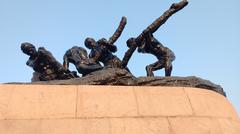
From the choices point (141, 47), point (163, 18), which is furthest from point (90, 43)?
point (163, 18)

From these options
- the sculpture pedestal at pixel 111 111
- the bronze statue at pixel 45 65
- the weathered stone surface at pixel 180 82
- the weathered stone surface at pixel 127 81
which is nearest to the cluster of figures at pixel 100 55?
the bronze statue at pixel 45 65

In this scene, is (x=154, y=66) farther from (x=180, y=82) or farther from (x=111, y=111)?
(x=111, y=111)

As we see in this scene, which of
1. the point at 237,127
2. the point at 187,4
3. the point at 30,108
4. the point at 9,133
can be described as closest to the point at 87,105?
the point at 30,108

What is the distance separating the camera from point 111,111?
240 inches

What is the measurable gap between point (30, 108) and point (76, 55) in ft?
10.5

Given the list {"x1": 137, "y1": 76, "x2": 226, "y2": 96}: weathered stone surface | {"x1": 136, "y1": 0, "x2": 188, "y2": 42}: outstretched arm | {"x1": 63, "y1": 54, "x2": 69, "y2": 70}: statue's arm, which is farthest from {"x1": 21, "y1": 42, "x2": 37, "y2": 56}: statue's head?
{"x1": 137, "y1": 76, "x2": 226, "y2": 96}: weathered stone surface

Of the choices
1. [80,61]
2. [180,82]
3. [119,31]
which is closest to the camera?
[180,82]

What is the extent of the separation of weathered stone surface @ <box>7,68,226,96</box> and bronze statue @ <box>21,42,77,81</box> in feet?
4.95

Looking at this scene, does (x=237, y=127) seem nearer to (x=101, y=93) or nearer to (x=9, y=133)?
(x=101, y=93)

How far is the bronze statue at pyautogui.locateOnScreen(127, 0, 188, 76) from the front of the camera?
9055 millimetres

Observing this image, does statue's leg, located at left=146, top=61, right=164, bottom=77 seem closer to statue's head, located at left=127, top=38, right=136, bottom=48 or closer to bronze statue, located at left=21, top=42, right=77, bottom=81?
statue's head, located at left=127, top=38, right=136, bottom=48

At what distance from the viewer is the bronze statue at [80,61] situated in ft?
28.4

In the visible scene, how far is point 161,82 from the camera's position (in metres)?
7.07

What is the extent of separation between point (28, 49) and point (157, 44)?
11.0ft
